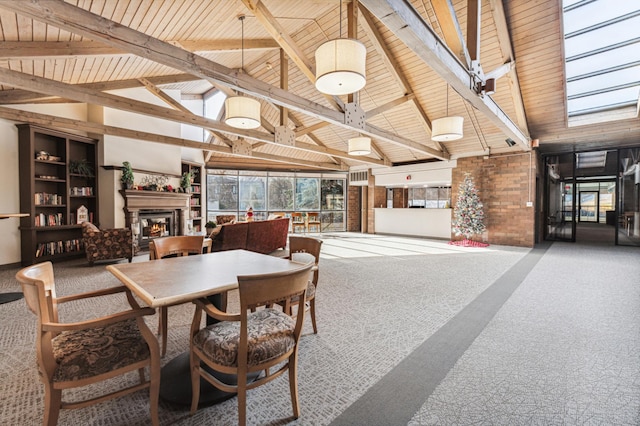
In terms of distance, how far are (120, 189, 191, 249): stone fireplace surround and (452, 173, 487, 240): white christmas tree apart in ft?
27.5

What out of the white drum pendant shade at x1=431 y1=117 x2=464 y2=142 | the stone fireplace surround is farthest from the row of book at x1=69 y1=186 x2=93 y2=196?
the white drum pendant shade at x1=431 y1=117 x2=464 y2=142

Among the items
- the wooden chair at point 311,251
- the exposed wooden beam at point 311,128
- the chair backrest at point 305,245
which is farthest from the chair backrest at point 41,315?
the exposed wooden beam at point 311,128

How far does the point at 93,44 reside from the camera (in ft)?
12.6

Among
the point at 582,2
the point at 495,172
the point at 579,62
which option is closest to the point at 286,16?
the point at 582,2

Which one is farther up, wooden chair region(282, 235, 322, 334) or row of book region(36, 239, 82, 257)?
wooden chair region(282, 235, 322, 334)

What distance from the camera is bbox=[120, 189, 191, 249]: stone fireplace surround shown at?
7055 mm

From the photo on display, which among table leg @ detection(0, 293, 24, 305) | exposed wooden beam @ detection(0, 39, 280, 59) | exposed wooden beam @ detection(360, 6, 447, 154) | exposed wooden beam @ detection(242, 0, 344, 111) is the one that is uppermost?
exposed wooden beam @ detection(360, 6, 447, 154)

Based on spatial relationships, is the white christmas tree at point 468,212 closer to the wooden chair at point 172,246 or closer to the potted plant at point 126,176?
the wooden chair at point 172,246

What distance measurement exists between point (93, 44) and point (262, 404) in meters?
4.79

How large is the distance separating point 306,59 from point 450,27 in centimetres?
241

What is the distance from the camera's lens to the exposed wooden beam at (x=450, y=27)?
3.08 metres

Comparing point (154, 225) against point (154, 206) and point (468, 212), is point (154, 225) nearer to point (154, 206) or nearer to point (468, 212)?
point (154, 206)

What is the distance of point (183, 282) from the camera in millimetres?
1758

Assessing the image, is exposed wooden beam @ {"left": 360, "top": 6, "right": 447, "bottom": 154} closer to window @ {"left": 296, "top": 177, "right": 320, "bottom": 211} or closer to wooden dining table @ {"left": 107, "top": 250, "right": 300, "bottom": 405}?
wooden dining table @ {"left": 107, "top": 250, "right": 300, "bottom": 405}
